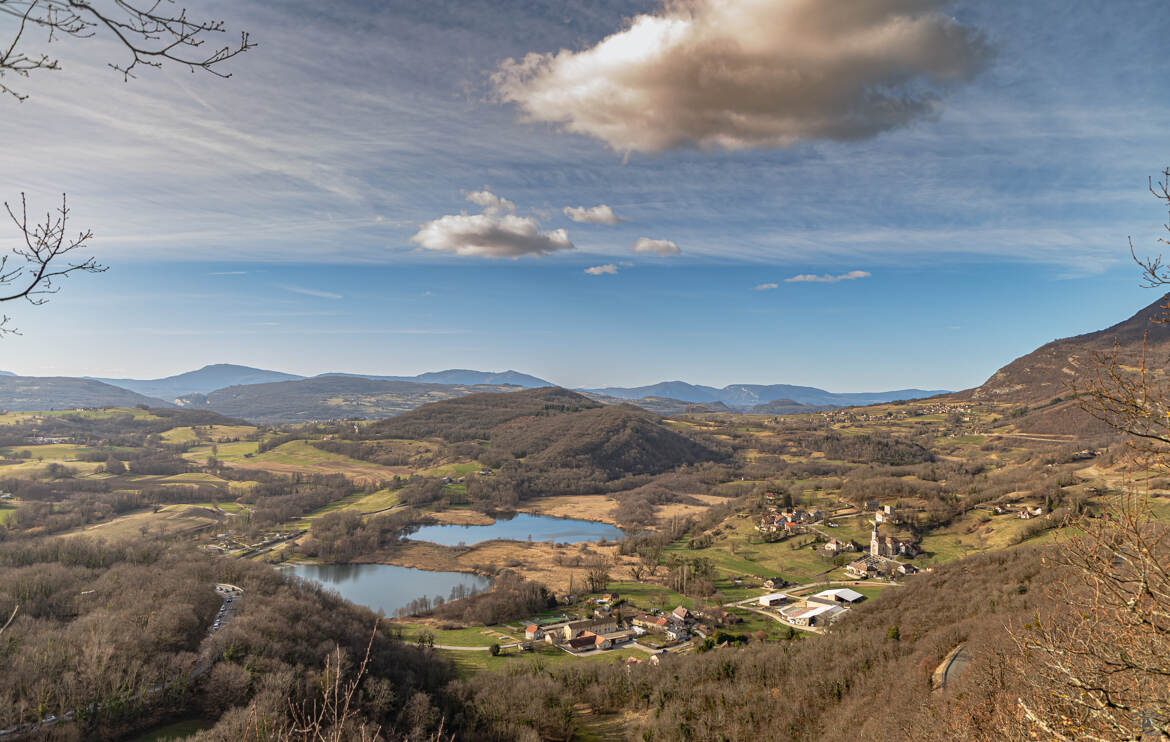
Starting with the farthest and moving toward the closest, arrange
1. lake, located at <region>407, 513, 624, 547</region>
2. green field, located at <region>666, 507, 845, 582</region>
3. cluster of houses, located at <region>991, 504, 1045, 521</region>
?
lake, located at <region>407, 513, 624, 547</region>
green field, located at <region>666, 507, 845, 582</region>
cluster of houses, located at <region>991, 504, 1045, 521</region>

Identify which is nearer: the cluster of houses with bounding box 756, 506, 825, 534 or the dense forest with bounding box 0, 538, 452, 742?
the dense forest with bounding box 0, 538, 452, 742

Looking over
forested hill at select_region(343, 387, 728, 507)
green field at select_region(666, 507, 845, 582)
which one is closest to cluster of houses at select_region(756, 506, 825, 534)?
green field at select_region(666, 507, 845, 582)

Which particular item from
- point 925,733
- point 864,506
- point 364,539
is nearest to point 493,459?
point 364,539

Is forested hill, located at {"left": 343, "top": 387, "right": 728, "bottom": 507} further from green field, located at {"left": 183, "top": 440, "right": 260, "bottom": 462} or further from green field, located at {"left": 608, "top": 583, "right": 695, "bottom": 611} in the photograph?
green field, located at {"left": 608, "top": 583, "right": 695, "bottom": 611}

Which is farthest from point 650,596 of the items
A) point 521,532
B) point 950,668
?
point 521,532

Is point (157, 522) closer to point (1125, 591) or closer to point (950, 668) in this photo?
point (950, 668)

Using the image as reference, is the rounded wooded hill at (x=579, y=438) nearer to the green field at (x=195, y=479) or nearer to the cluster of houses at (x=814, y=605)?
the green field at (x=195, y=479)

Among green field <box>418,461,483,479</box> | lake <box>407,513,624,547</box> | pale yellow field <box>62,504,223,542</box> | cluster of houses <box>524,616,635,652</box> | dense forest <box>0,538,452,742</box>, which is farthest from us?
green field <box>418,461,483,479</box>
